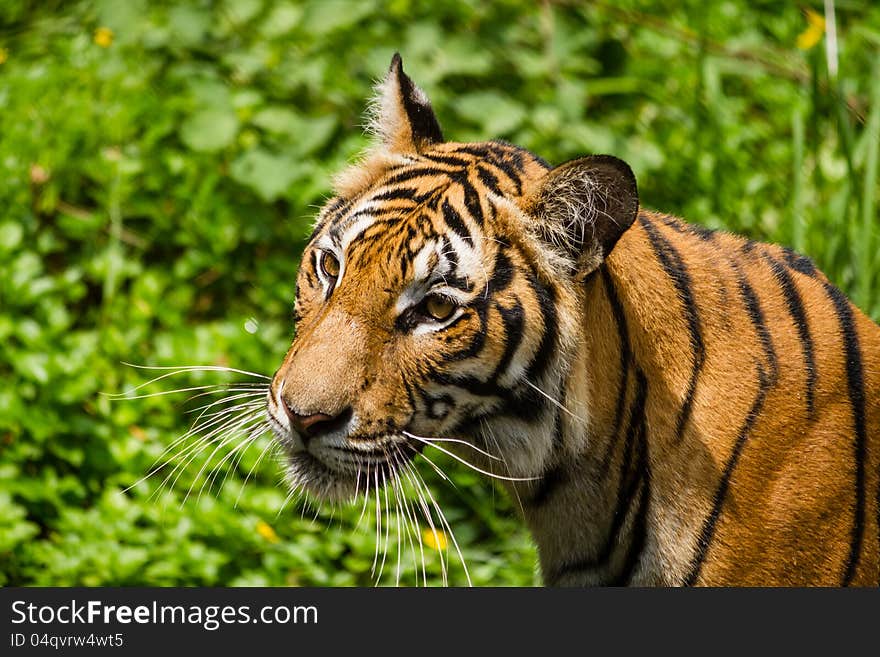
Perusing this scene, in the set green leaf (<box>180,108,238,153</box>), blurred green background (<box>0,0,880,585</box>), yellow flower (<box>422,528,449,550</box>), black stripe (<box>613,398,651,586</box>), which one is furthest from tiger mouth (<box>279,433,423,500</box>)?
green leaf (<box>180,108,238,153</box>)

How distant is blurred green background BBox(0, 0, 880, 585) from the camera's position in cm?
380

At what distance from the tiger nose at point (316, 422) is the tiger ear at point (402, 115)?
0.78 meters

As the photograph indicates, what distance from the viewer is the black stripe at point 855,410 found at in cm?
260

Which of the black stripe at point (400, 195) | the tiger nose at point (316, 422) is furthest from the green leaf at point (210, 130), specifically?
the tiger nose at point (316, 422)

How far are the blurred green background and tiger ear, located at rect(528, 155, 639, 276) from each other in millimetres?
1698

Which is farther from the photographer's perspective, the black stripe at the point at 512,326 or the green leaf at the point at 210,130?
the green leaf at the point at 210,130

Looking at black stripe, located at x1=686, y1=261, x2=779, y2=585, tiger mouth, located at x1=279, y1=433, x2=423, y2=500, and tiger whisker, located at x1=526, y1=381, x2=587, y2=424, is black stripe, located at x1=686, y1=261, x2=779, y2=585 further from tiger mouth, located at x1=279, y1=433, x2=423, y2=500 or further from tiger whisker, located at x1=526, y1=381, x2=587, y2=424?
tiger mouth, located at x1=279, y1=433, x2=423, y2=500

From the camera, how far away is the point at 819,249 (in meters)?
4.23

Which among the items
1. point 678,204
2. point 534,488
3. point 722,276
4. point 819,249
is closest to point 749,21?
point 678,204

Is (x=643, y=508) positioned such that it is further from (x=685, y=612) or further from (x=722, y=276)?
(x=722, y=276)

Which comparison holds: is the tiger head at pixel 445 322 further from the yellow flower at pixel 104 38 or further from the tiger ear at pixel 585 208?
the yellow flower at pixel 104 38

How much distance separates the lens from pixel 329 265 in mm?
2543

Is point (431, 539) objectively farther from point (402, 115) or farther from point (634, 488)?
point (402, 115)

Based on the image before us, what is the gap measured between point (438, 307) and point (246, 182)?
245 centimetres
